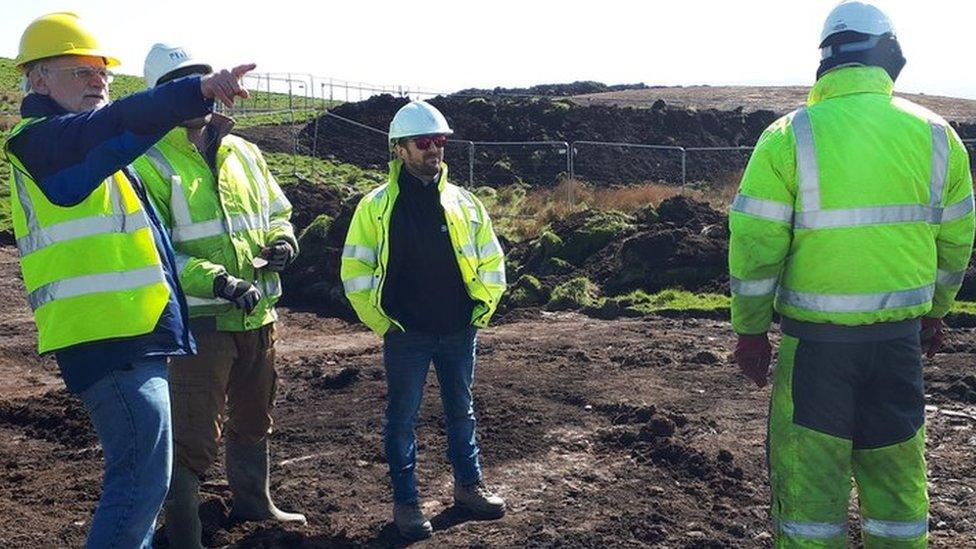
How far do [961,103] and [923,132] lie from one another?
3911 cm

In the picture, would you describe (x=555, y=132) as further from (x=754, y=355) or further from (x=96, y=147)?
(x=96, y=147)

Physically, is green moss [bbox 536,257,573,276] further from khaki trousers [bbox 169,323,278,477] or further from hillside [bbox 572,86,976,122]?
hillside [bbox 572,86,976,122]

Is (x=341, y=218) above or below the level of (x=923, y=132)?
below

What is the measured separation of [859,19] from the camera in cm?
414

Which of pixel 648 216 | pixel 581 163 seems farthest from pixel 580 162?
pixel 648 216

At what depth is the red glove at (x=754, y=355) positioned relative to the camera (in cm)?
439

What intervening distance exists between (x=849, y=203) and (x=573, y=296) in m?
8.13

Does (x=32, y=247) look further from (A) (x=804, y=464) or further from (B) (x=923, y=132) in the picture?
(B) (x=923, y=132)

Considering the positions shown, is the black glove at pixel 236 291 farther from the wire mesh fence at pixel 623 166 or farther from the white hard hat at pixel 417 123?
the wire mesh fence at pixel 623 166

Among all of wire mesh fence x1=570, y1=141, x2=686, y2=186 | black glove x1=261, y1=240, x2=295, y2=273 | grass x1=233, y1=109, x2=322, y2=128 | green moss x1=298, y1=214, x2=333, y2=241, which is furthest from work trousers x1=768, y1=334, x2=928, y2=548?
grass x1=233, y1=109, x2=322, y2=128

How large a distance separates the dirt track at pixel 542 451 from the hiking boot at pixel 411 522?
0.08 m

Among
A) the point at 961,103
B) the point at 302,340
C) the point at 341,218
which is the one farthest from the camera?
the point at 961,103

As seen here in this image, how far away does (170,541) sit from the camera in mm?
5160

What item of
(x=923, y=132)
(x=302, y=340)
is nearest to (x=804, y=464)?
(x=923, y=132)
